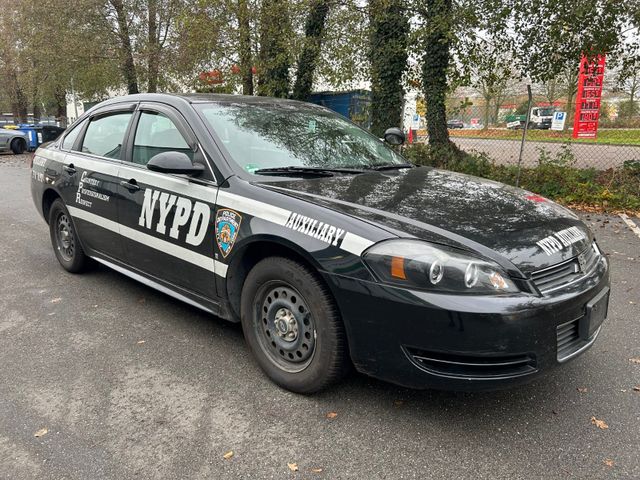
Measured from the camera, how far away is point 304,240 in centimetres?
262

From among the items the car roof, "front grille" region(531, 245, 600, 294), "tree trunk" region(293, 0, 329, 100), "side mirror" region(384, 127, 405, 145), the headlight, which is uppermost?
"tree trunk" region(293, 0, 329, 100)

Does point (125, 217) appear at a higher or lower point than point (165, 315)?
higher

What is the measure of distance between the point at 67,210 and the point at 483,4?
8249mm

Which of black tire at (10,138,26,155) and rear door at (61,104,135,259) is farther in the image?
black tire at (10,138,26,155)

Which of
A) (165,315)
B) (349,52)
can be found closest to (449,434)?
(165,315)

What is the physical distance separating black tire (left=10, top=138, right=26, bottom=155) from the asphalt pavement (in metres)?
20.3

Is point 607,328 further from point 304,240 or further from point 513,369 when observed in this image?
point 304,240

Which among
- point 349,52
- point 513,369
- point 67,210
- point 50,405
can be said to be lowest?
point 50,405

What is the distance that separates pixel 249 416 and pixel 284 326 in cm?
50

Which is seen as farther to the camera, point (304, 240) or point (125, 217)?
point (125, 217)

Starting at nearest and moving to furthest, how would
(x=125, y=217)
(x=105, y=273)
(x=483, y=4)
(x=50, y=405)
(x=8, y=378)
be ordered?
(x=50, y=405) < (x=8, y=378) < (x=125, y=217) < (x=105, y=273) < (x=483, y=4)

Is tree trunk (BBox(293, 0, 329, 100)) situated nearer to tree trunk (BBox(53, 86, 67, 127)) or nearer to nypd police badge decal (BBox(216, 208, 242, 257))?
nypd police badge decal (BBox(216, 208, 242, 257))

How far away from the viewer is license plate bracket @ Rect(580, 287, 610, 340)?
2549 millimetres

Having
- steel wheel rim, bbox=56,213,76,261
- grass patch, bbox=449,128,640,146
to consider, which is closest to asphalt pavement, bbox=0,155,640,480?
steel wheel rim, bbox=56,213,76,261
